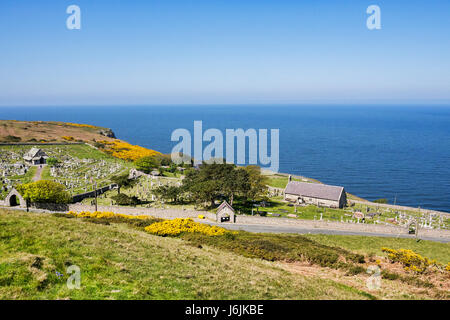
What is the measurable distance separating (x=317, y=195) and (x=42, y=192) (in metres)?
49.1

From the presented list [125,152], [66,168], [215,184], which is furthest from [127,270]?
[125,152]

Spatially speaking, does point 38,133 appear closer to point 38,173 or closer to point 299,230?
point 38,173

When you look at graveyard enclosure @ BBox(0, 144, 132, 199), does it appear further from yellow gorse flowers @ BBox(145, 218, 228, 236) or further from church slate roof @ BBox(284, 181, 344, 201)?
church slate roof @ BBox(284, 181, 344, 201)

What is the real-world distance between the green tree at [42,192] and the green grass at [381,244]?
38290 mm

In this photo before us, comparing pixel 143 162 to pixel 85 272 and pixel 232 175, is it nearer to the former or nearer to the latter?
pixel 232 175

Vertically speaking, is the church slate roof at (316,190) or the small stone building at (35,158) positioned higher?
the small stone building at (35,158)

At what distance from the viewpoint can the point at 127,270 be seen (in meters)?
17.8

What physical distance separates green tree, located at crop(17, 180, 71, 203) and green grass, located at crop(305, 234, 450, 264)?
1507 inches

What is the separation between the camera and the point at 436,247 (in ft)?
121

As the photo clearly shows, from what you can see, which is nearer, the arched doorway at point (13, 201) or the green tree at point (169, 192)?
the arched doorway at point (13, 201)

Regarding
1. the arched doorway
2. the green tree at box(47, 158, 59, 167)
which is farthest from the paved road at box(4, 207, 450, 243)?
the green tree at box(47, 158, 59, 167)

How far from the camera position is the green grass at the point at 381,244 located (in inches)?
1309

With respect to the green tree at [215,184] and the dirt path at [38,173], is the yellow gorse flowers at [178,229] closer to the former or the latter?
the green tree at [215,184]

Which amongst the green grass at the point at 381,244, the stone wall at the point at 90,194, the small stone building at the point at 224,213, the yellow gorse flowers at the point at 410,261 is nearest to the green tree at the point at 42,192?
the stone wall at the point at 90,194
